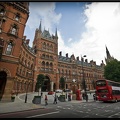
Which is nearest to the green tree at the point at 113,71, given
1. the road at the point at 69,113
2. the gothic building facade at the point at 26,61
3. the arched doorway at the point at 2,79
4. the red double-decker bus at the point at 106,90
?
the gothic building facade at the point at 26,61

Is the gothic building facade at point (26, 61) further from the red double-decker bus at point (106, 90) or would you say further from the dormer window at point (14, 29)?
the red double-decker bus at point (106, 90)

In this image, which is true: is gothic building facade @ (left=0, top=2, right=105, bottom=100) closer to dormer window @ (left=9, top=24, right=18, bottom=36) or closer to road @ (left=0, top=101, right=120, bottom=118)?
dormer window @ (left=9, top=24, right=18, bottom=36)

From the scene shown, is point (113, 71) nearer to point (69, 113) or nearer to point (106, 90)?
point (106, 90)

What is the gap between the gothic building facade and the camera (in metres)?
19.6

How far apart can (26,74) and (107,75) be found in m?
28.8

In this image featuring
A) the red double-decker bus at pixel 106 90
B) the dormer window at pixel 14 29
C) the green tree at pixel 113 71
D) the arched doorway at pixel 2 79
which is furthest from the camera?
the green tree at pixel 113 71

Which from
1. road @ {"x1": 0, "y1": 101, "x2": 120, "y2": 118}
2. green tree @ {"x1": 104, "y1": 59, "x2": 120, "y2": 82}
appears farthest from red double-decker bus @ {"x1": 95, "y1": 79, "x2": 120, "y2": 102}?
green tree @ {"x1": 104, "y1": 59, "x2": 120, "y2": 82}

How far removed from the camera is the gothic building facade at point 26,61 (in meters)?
19.6

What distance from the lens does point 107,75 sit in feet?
131

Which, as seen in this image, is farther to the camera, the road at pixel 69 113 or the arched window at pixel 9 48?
the arched window at pixel 9 48

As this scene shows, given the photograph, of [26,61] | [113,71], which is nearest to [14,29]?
[26,61]

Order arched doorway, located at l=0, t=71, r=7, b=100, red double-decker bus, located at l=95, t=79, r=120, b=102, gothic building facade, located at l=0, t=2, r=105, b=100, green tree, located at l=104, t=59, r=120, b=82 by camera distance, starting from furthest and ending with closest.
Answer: green tree, located at l=104, t=59, r=120, b=82, gothic building facade, located at l=0, t=2, r=105, b=100, arched doorway, located at l=0, t=71, r=7, b=100, red double-decker bus, located at l=95, t=79, r=120, b=102

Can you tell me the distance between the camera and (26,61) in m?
36.7

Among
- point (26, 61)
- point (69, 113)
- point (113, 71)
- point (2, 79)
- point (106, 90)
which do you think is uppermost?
point (26, 61)
